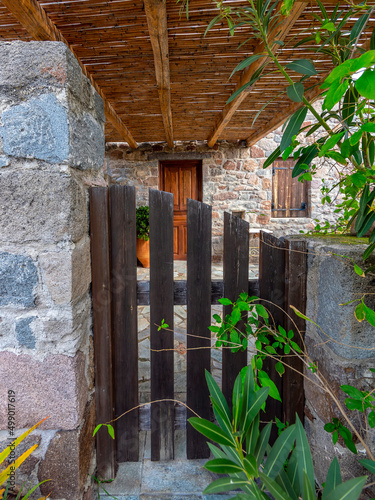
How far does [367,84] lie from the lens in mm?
519

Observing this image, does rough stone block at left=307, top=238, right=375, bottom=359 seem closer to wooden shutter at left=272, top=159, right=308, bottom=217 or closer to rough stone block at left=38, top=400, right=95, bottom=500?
rough stone block at left=38, top=400, right=95, bottom=500

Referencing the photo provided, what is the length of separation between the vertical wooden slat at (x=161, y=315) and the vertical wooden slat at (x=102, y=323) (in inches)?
7.4

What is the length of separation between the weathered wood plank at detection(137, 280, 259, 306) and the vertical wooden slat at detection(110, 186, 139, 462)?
0.04 meters

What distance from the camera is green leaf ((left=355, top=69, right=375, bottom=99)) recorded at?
0.51 metres

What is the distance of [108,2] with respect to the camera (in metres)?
1.77

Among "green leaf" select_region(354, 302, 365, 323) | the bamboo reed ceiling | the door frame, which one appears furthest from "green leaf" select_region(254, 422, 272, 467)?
the door frame

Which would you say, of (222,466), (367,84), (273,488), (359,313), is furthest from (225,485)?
(367,84)

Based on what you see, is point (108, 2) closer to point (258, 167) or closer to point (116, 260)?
point (116, 260)

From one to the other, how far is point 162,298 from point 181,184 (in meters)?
5.19

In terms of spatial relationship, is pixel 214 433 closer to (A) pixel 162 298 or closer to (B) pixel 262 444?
(B) pixel 262 444

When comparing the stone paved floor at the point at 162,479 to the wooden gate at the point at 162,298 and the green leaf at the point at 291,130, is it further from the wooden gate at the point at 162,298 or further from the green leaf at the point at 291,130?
the green leaf at the point at 291,130

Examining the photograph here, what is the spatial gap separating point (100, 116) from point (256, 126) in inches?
155

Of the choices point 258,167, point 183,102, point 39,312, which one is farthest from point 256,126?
point 39,312

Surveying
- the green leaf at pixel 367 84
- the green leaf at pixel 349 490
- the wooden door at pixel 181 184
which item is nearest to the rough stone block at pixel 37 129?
the green leaf at pixel 367 84
